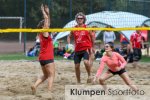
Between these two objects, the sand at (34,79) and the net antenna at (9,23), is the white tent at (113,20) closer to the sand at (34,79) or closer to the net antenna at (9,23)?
the sand at (34,79)

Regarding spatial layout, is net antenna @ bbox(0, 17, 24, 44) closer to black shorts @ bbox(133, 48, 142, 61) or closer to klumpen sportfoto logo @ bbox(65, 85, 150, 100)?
black shorts @ bbox(133, 48, 142, 61)

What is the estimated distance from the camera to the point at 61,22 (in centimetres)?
3081

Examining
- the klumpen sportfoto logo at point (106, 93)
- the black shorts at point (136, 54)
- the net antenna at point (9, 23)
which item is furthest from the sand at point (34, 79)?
the net antenna at point (9, 23)

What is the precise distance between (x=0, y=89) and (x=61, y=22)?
20.6 metres

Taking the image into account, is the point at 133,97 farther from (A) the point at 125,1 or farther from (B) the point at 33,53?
(A) the point at 125,1

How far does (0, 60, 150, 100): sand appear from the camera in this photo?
371 inches

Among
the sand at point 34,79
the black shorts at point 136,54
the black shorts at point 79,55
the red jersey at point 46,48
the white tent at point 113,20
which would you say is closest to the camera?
the sand at point 34,79

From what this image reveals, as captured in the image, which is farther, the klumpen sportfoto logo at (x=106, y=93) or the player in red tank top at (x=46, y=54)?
the player in red tank top at (x=46, y=54)

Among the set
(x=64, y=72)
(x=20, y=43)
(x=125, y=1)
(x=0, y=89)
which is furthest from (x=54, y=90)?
(x=20, y=43)

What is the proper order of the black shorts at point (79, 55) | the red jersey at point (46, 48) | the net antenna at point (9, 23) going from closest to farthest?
the red jersey at point (46, 48) → the black shorts at point (79, 55) → the net antenna at point (9, 23)

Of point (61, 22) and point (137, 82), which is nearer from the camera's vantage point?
point (137, 82)

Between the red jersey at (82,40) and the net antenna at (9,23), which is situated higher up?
the red jersey at (82,40)

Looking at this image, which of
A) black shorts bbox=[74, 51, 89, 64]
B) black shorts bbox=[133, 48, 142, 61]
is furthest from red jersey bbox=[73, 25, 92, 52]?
black shorts bbox=[133, 48, 142, 61]

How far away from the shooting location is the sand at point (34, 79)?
9418 mm
